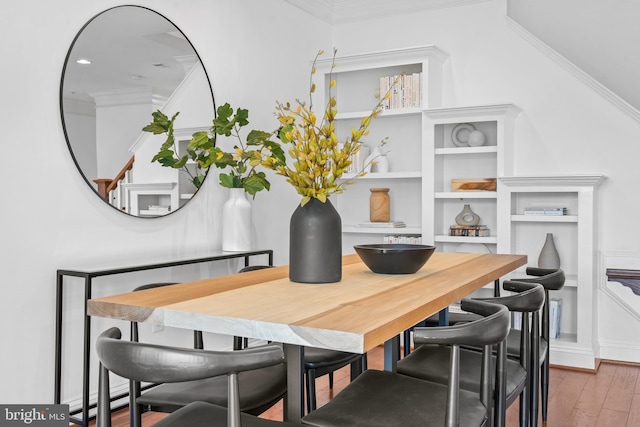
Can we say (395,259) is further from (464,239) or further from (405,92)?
(405,92)

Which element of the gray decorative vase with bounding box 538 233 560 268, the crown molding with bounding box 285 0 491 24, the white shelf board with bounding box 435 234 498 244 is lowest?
the gray decorative vase with bounding box 538 233 560 268

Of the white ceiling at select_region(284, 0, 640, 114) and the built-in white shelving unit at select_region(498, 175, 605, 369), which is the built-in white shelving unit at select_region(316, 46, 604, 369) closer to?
the built-in white shelving unit at select_region(498, 175, 605, 369)

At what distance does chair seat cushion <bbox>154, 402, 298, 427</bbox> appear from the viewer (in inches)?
64.1

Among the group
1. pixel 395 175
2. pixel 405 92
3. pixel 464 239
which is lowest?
pixel 464 239

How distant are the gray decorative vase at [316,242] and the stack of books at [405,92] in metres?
2.95

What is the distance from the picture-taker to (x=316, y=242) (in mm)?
2012

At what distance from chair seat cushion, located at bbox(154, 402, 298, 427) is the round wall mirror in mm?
1843

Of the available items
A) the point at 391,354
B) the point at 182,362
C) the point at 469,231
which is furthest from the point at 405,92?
the point at 182,362

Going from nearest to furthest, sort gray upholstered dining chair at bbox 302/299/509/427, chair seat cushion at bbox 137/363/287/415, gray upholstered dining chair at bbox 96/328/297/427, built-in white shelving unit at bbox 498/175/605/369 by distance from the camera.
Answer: gray upholstered dining chair at bbox 96/328/297/427 < gray upholstered dining chair at bbox 302/299/509/427 < chair seat cushion at bbox 137/363/287/415 < built-in white shelving unit at bbox 498/175/605/369

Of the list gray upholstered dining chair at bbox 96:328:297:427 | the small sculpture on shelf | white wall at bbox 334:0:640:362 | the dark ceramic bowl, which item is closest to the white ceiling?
white wall at bbox 334:0:640:362

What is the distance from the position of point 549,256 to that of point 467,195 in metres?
0.72

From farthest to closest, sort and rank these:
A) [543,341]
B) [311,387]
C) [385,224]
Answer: [385,224] → [543,341] → [311,387]

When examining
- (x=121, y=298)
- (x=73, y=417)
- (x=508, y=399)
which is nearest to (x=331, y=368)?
(x=508, y=399)

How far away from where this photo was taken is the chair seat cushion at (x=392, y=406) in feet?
5.56
